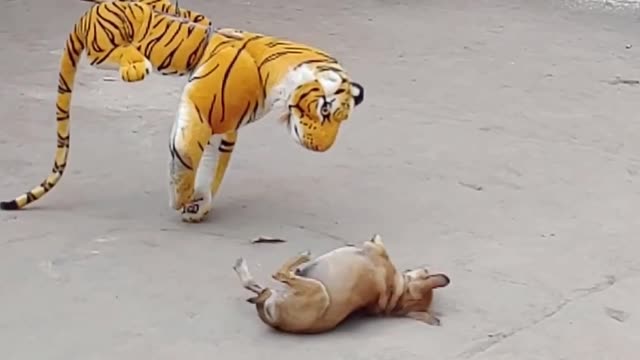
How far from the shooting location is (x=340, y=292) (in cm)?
264

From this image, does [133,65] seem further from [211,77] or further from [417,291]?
[417,291]

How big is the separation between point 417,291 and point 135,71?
0.97 m

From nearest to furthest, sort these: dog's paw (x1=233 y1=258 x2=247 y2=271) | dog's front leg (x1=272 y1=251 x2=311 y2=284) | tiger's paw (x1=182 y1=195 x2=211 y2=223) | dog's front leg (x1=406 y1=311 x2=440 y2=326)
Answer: dog's front leg (x1=272 y1=251 x2=311 y2=284) → dog's front leg (x1=406 y1=311 x2=440 y2=326) → dog's paw (x1=233 y1=258 x2=247 y2=271) → tiger's paw (x1=182 y1=195 x2=211 y2=223)

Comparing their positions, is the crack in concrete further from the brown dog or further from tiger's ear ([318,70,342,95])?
tiger's ear ([318,70,342,95])

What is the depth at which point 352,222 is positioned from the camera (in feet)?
11.4


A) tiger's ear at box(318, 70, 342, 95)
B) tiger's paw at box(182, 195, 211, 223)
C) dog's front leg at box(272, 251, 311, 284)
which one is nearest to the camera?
dog's front leg at box(272, 251, 311, 284)

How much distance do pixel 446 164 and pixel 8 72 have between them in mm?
2048

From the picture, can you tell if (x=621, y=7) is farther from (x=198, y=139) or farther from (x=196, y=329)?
(x=196, y=329)

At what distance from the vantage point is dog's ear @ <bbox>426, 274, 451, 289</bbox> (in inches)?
110

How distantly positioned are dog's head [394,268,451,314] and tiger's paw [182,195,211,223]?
2.68ft

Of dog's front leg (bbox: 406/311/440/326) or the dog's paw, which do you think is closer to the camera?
dog's front leg (bbox: 406/311/440/326)

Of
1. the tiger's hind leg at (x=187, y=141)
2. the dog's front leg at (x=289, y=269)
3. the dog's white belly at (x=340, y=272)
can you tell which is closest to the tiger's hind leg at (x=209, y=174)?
the tiger's hind leg at (x=187, y=141)

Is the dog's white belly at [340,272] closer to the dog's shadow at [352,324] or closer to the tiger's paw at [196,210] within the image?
the dog's shadow at [352,324]

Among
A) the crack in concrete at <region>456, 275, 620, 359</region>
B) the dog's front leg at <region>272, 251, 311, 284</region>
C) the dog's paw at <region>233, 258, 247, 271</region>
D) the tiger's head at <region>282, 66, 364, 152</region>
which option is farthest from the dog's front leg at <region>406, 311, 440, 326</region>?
the tiger's head at <region>282, 66, 364, 152</region>
